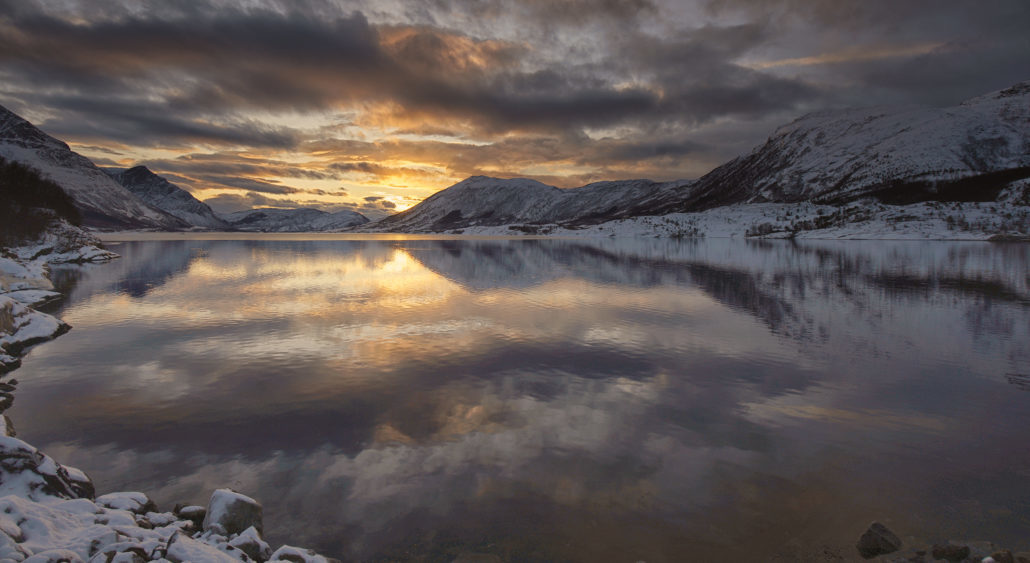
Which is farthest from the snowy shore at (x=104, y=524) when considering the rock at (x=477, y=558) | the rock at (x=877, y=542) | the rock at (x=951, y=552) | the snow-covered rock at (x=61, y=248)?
the snow-covered rock at (x=61, y=248)

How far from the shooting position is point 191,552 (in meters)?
6.68

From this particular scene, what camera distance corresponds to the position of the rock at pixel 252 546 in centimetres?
739

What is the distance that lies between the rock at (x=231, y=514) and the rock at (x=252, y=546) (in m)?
0.41

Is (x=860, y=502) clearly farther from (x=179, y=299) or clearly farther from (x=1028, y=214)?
(x=1028, y=214)

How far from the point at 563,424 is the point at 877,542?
6.87 metres

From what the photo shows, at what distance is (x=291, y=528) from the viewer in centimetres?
857

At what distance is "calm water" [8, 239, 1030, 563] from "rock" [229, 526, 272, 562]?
77 centimetres

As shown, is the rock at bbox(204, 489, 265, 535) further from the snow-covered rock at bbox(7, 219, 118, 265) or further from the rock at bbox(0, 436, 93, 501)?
the snow-covered rock at bbox(7, 219, 118, 265)

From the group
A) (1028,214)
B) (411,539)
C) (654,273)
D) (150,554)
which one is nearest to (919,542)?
(411,539)

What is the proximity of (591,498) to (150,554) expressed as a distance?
705cm

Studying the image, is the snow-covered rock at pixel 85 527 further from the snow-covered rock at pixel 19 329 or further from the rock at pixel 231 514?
the snow-covered rock at pixel 19 329

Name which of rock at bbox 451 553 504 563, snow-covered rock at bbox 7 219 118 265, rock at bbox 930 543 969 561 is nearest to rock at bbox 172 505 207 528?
rock at bbox 451 553 504 563

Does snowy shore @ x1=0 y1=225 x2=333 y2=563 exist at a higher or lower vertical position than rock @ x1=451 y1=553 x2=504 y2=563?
higher

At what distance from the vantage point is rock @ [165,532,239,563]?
21.6 ft
